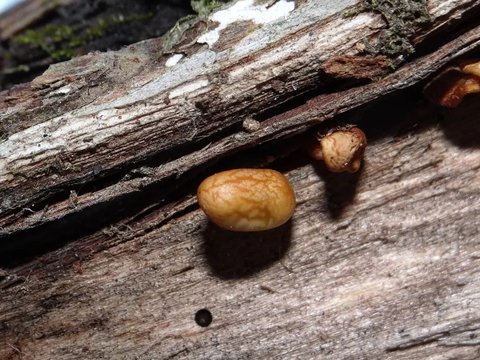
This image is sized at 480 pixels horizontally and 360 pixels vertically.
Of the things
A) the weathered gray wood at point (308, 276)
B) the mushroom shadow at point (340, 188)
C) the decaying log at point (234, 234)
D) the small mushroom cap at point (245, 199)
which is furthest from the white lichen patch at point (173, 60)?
the mushroom shadow at point (340, 188)

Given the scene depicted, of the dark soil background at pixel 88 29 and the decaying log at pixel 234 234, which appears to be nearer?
the decaying log at pixel 234 234

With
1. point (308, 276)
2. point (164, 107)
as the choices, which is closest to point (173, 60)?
point (164, 107)

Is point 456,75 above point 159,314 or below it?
above

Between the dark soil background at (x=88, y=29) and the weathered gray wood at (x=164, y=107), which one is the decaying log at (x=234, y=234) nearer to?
the weathered gray wood at (x=164, y=107)

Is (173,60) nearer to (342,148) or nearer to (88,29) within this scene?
(342,148)

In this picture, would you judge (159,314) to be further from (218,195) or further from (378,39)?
(378,39)

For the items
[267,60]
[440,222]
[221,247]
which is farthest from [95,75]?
[440,222]
